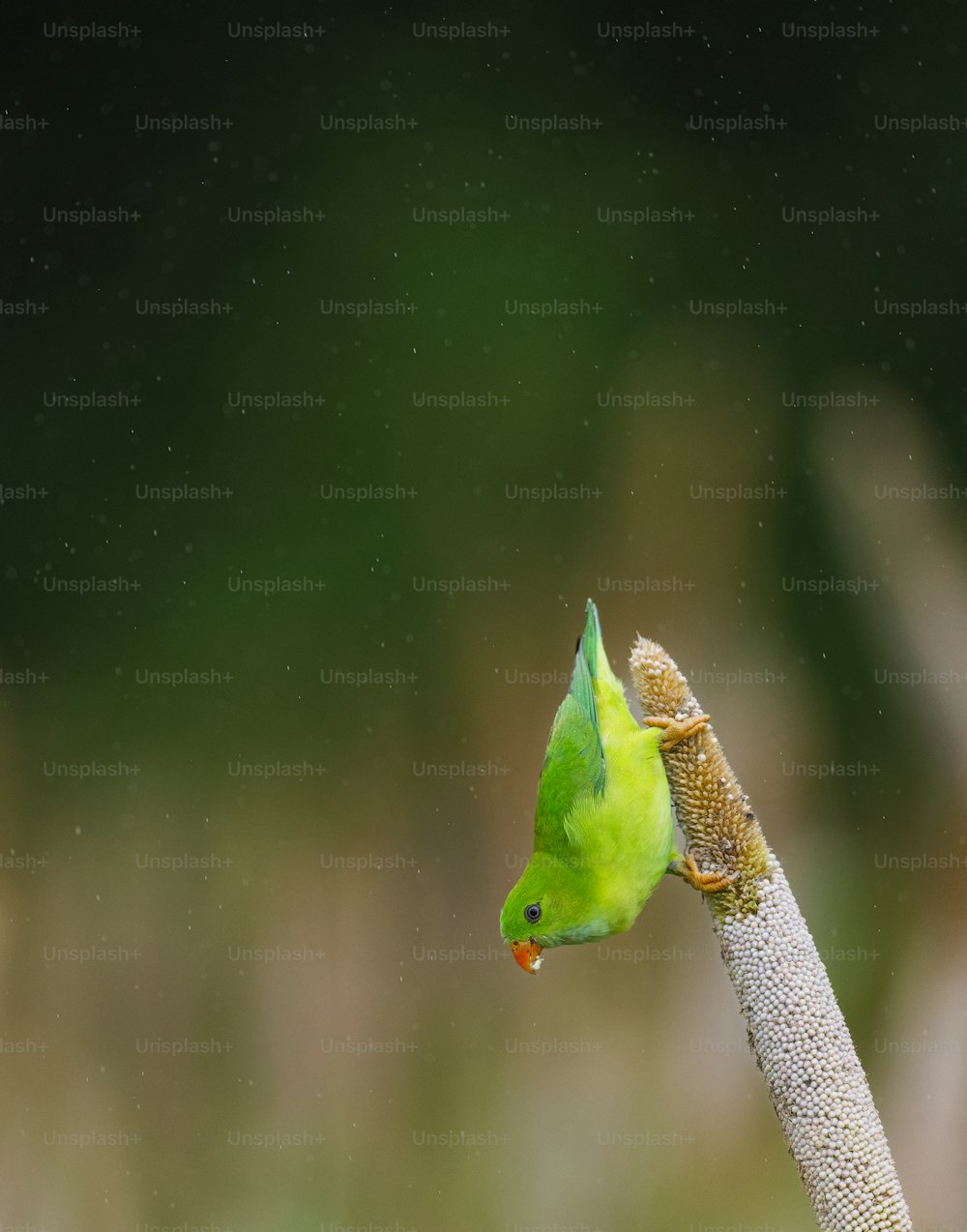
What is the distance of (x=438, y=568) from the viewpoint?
13.5ft

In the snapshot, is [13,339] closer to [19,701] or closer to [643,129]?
[19,701]

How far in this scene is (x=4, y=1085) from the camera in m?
4.05

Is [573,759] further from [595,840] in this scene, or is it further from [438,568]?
[438,568]

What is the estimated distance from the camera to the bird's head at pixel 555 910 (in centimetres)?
166

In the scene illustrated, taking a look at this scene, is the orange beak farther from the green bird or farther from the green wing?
the green wing

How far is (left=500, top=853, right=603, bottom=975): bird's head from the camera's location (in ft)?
5.43

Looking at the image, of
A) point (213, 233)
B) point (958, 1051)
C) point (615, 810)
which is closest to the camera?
point (615, 810)

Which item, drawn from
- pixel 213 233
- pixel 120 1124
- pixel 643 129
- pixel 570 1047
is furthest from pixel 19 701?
pixel 643 129

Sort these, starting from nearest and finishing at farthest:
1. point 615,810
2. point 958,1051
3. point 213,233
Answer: point 615,810 → point 958,1051 → point 213,233

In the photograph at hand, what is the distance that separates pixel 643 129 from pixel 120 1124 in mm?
4002

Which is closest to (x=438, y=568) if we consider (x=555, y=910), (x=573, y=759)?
(x=573, y=759)

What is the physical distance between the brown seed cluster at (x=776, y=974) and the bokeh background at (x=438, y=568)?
246 centimetres

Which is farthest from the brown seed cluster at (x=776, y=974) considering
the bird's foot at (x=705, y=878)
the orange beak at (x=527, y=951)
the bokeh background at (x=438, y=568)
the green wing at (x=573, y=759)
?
the bokeh background at (x=438, y=568)

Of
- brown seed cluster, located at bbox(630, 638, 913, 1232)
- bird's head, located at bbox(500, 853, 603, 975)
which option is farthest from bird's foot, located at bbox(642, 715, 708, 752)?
bird's head, located at bbox(500, 853, 603, 975)
